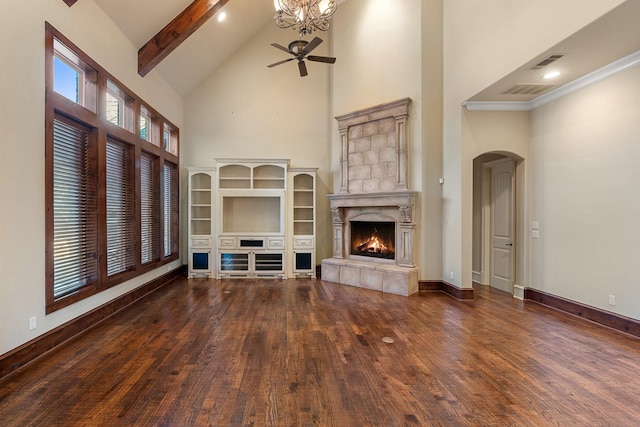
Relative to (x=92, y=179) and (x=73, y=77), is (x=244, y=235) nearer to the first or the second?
(x=92, y=179)

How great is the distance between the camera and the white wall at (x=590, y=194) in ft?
11.7

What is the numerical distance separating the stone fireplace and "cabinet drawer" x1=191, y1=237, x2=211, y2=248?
258cm

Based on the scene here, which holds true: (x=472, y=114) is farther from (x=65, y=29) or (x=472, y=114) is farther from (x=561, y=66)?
(x=65, y=29)

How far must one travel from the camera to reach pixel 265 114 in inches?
283

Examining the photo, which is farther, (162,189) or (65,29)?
(162,189)

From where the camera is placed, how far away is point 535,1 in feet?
11.2

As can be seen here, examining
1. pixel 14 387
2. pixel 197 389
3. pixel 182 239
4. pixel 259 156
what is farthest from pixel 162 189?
pixel 197 389

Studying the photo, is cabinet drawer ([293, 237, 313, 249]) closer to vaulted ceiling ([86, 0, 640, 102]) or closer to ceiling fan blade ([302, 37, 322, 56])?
ceiling fan blade ([302, 37, 322, 56])

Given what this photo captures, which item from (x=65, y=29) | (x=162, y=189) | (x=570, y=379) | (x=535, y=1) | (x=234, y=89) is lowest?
(x=570, y=379)

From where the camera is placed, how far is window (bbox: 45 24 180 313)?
321 centimetres

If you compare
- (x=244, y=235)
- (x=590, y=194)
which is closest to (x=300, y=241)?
(x=244, y=235)

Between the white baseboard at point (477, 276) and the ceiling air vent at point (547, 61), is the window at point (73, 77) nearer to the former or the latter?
the ceiling air vent at point (547, 61)

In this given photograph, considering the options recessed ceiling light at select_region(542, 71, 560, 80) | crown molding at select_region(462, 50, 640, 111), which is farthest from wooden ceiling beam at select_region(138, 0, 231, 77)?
recessed ceiling light at select_region(542, 71, 560, 80)

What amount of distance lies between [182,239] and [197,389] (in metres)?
5.12
